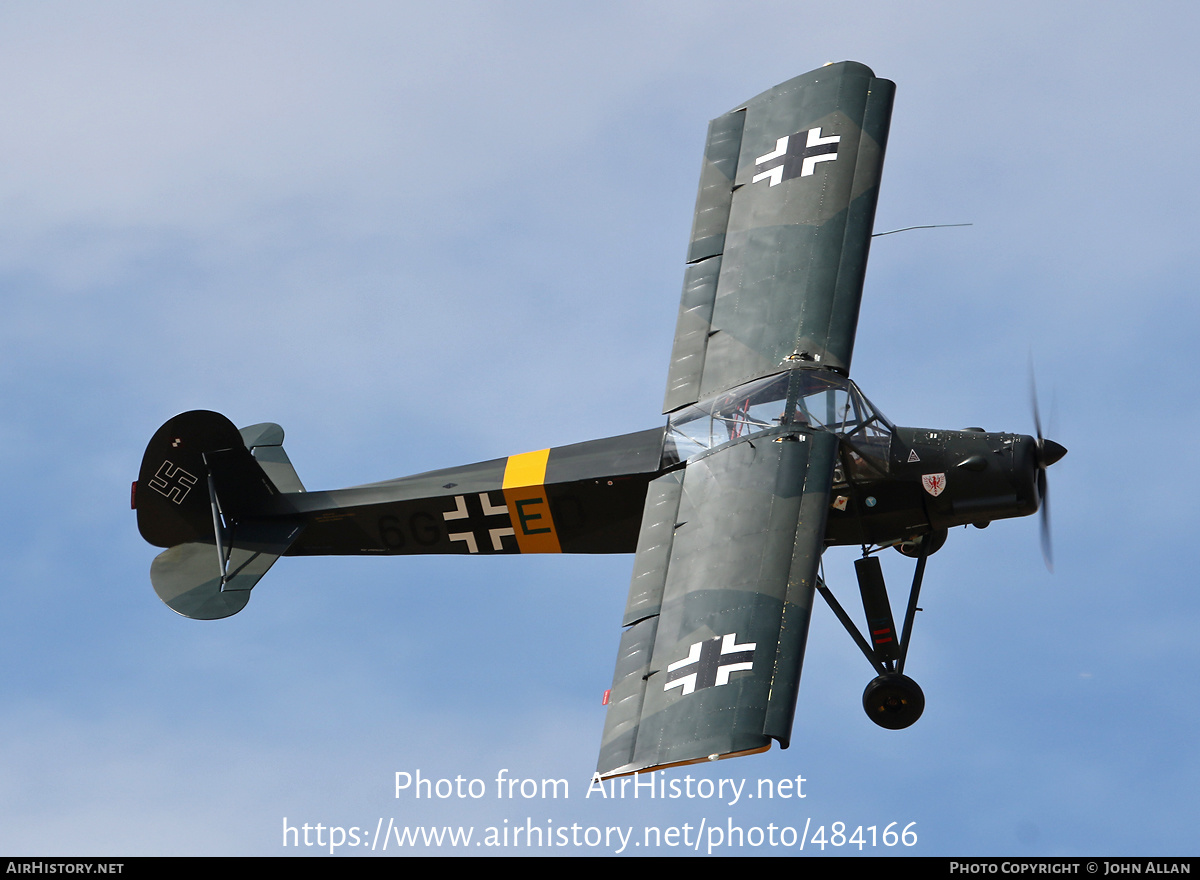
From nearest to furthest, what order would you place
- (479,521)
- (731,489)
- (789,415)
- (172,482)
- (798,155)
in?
(731,489) → (789,415) → (479,521) → (172,482) → (798,155)

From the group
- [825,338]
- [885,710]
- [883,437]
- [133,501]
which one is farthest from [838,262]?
[133,501]

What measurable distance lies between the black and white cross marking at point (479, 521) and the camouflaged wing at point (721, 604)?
6.68ft

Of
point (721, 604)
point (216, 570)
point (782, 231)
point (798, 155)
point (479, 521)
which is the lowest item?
point (721, 604)

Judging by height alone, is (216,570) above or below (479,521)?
below

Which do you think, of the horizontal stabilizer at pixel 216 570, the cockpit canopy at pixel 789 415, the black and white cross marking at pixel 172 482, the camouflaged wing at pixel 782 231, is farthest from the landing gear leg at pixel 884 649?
the black and white cross marking at pixel 172 482

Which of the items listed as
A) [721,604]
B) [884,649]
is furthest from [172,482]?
[884,649]

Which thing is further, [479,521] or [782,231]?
[782,231]

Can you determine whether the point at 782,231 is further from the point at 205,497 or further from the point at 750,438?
the point at 205,497

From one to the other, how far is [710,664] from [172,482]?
7.91 meters

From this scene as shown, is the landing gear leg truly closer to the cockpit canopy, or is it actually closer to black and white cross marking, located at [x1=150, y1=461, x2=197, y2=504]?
the cockpit canopy

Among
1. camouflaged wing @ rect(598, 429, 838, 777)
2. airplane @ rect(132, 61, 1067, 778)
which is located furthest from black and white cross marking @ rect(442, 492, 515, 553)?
camouflaged wing @ rect(598, 429, 838, 777)

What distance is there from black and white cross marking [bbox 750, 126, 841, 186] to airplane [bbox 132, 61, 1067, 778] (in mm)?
29

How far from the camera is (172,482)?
21125mm

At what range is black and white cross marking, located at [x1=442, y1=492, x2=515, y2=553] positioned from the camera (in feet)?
66.1
